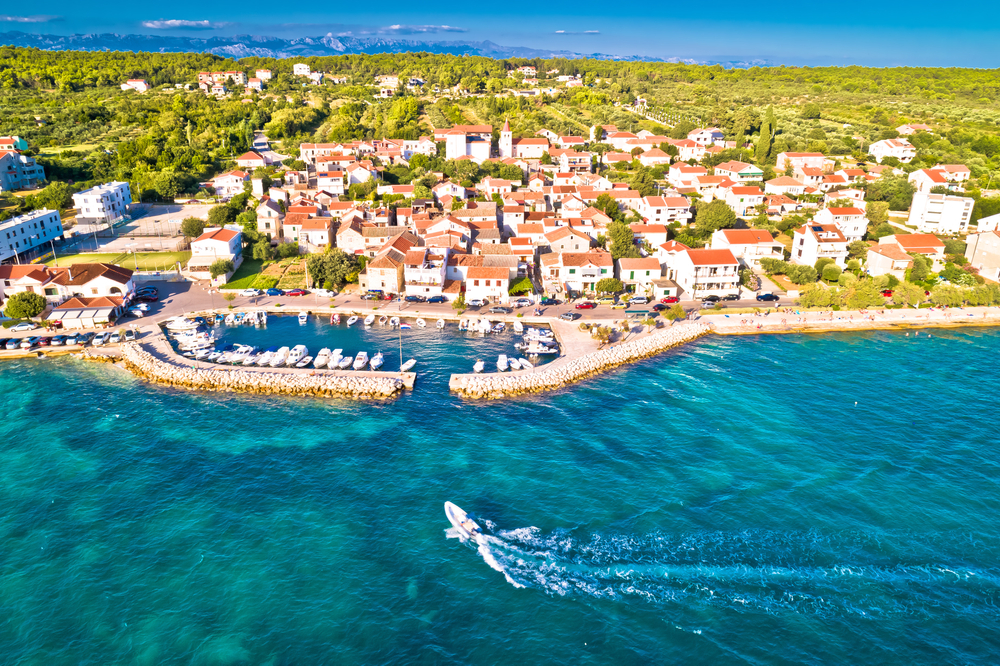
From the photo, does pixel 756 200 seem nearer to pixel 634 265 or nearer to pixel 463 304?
pixel 634 265

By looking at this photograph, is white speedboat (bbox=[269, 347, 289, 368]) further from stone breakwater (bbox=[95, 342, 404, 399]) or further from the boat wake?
the boat wake

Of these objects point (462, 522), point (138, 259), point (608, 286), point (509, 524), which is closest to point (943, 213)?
point (608, 286)

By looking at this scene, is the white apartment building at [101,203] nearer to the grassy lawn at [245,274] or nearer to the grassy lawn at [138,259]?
the grassy lawn at [138,259]

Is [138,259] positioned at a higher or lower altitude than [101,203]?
lower

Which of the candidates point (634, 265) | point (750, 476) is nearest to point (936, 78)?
point (634, 265)

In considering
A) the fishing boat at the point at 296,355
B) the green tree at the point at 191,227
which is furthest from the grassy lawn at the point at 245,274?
the fishing boat at the point at 296,355

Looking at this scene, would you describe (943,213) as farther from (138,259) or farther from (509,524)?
(138,259)
